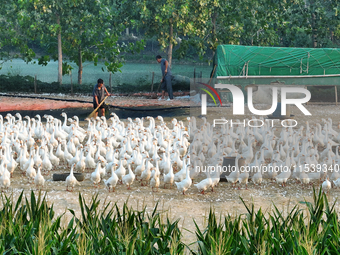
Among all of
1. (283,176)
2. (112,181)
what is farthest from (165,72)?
(112,181)

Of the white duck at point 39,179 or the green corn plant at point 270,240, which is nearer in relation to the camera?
the green corn plant at point 270,240

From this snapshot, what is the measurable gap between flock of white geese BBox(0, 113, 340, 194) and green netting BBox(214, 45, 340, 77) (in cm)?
867

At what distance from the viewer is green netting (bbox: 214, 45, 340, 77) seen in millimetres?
21188

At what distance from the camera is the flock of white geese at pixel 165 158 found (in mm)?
9219

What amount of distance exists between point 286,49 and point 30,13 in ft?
39.9

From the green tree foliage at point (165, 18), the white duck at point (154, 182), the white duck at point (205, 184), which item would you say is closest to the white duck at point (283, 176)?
the white duck at point (205, 184)

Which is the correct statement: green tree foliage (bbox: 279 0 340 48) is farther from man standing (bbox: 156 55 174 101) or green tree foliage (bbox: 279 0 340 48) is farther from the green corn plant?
the green corn plant

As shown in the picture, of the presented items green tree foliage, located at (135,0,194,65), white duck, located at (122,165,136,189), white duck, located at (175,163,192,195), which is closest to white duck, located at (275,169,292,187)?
white duck, located at (175,163,192,195)

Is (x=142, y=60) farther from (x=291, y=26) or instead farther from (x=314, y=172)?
(x=314, y=172)

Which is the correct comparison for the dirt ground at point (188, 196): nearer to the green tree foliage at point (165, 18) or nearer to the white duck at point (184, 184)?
the white duck at point (184, 184)

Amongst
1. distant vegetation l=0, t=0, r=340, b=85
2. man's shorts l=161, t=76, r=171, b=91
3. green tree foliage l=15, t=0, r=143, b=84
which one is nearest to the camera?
man's shorts l=161, t=76, r=171, b=91

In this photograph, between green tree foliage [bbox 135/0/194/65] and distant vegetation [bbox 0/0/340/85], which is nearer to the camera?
green tree foliage [bbox 135/0/194/65]

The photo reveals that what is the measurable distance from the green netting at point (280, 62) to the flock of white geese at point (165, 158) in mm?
8671

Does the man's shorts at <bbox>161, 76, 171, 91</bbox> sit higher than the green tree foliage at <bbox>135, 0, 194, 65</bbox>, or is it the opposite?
the green tree foliage at <bbox>135, 0, 194, 65</bbox>
